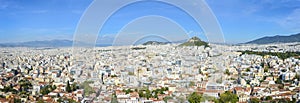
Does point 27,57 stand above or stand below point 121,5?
below

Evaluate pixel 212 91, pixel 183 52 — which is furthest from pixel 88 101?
pixel 183 52

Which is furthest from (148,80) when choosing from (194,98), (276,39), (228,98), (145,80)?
(276,39)

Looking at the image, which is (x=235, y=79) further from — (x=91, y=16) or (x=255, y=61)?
(x=91, y=16)

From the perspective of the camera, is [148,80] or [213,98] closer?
[213,98]

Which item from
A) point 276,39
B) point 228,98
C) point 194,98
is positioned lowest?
point 228,98

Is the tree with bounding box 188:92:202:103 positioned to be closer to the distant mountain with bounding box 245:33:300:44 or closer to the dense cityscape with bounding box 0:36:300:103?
the dense cityscape with bounding box 0:36:300:103

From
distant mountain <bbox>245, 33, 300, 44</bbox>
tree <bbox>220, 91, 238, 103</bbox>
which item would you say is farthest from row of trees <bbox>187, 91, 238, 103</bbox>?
distant mountain <bbox>245, 33, 300, 44</bbox>

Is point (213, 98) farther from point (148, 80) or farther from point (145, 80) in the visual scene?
point (148, 80)

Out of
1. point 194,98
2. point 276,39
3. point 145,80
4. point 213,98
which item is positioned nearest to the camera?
point 194,98

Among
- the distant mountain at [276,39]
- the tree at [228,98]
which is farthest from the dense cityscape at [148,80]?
the distant mountain at [276,39]
